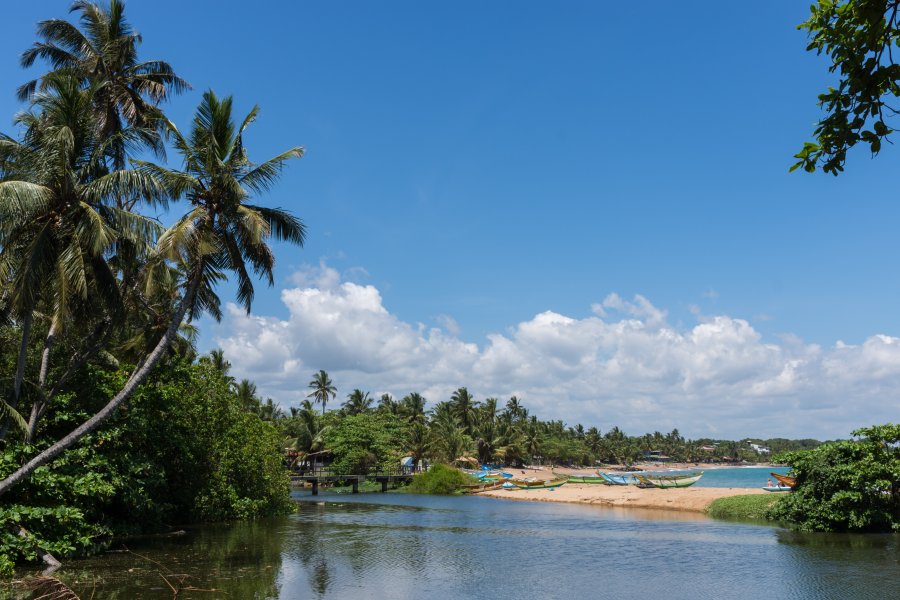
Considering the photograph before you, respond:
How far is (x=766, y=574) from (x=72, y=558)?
22523mm

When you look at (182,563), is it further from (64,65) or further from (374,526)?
(64,65)

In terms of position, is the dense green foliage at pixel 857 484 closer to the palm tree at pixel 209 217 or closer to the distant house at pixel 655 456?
the palm tree at pixel 209 217

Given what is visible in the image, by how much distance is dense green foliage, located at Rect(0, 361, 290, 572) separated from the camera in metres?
18.7

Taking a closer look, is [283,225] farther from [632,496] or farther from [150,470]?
[632,496]

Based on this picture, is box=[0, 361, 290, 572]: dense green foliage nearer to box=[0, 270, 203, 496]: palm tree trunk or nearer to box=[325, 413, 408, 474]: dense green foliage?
box=[0, 270, 203, 496]: palm tree trunk

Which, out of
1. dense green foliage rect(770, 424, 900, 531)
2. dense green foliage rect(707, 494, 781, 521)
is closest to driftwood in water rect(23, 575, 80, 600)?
dense green foliage rect(770, 424, 900, 531)

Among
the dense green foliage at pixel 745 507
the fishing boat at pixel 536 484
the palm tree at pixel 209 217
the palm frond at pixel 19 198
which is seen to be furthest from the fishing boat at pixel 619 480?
the palm frond at pixel 19 198

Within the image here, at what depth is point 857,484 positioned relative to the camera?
27.5 m

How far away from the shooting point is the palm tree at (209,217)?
60.6 feet

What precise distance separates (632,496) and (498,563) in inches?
1354

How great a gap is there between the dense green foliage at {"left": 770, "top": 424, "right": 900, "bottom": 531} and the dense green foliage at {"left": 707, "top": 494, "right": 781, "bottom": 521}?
588 centimetres

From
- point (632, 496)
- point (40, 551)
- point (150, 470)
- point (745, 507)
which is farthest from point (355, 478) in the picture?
point (40, 551)

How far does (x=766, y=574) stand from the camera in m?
19.9

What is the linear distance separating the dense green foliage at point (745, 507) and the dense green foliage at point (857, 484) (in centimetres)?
588
